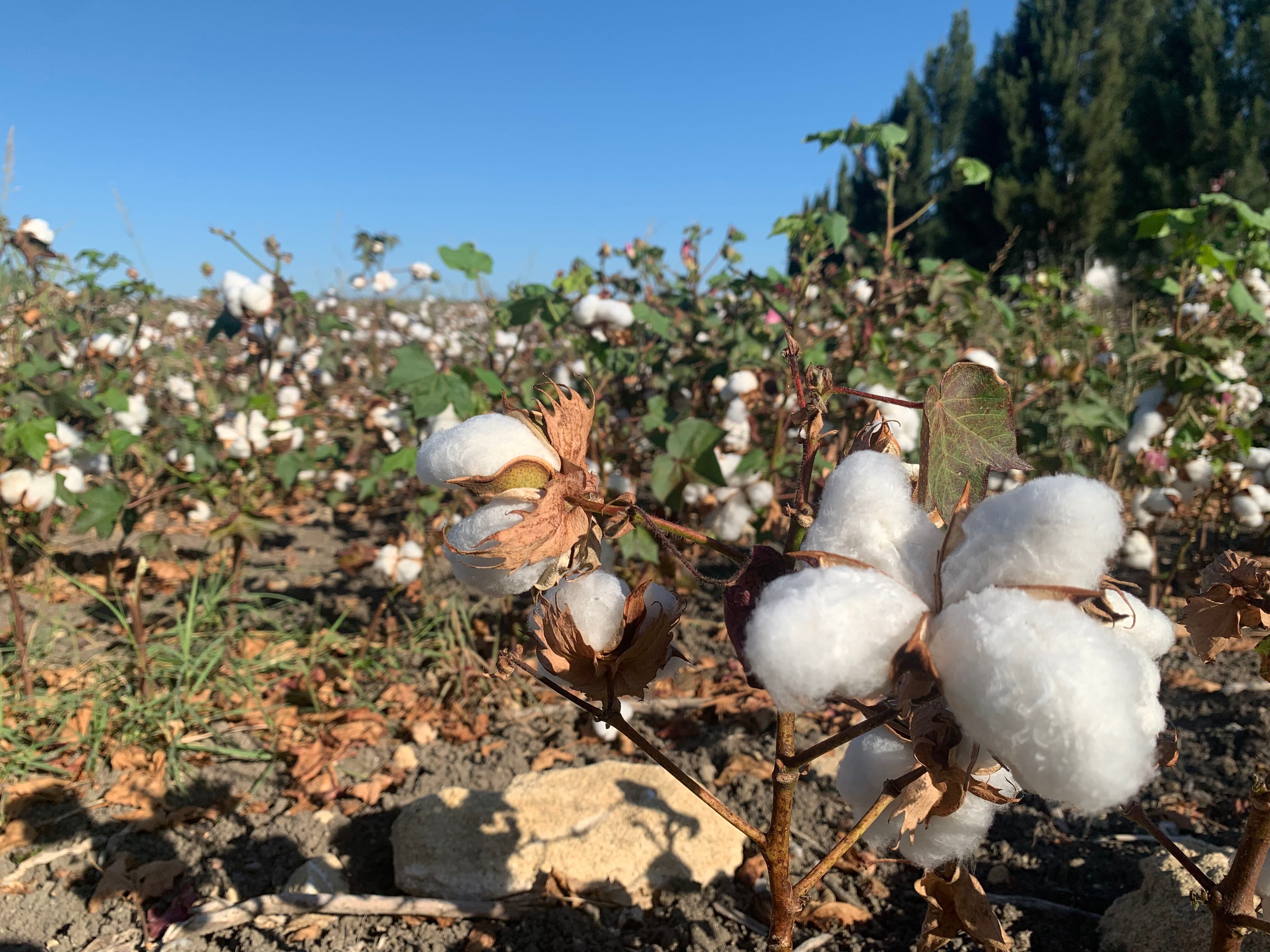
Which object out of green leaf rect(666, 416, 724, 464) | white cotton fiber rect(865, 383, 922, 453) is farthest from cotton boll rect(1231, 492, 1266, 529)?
green leaf rect(666, 416, 724, 464)

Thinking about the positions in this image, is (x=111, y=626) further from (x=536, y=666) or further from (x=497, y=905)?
(x=536, y=666)

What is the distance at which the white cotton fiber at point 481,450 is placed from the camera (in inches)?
32.1

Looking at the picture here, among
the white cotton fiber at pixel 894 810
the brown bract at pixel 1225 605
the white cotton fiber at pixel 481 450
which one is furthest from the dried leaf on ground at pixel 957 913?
the white cotton fiber at pixel 481 450

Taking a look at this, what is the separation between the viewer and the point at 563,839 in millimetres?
1881

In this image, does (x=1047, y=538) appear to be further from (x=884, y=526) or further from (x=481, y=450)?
(x=481, y=450)

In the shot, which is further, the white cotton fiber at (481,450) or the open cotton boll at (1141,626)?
the white cotton fiber at (481,450)

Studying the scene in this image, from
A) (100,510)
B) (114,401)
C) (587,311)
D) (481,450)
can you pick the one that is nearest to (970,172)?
(587,311)

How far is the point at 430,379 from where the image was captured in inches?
101

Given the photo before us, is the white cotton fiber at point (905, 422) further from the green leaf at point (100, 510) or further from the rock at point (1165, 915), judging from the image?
the green leaf at point (100, 510)

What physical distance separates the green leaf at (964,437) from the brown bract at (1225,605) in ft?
1.36

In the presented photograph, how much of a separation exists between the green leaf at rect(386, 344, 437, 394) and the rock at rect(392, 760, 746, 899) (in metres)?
1.25

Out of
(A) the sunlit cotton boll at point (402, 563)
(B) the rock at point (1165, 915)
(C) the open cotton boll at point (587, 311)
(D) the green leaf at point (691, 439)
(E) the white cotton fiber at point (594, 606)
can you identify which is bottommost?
(B) the rock at point (1165, 915)

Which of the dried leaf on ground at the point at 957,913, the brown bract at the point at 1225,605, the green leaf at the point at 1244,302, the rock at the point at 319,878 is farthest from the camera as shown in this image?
the green leaf at the point at 1244,302

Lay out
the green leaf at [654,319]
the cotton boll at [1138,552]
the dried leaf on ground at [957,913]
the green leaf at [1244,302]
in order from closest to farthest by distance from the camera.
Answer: the dried leaf on ground at [957,913] → the green leaf at [1244,302] → the green leaf at [654,319] → the cotton boll at [1138,552]
